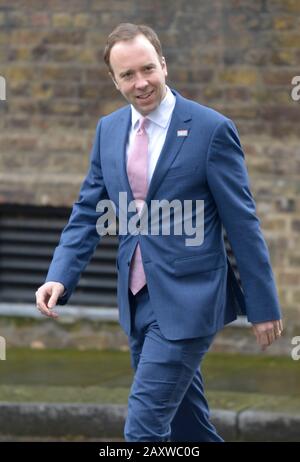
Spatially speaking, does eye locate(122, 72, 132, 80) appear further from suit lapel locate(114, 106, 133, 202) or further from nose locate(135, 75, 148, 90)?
suit lapel locate(114, 106, 133, 202)

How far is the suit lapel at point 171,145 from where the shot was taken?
5.62m

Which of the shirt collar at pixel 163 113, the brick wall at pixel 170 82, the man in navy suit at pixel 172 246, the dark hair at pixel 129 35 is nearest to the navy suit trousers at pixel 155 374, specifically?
the man in navy suit at pixel 172 246

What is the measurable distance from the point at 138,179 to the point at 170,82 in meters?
4.51

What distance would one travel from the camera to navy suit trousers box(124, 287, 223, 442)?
18.0 ft

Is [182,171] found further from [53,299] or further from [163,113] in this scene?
[53,299]

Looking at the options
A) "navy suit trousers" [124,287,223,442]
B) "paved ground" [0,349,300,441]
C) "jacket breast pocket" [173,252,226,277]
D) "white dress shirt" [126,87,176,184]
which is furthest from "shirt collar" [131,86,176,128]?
"paved ground" [0,349,300,441]

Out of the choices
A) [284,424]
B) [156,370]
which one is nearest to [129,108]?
[156,370]

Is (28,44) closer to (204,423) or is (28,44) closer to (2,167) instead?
(2,167)

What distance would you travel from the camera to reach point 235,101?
32.9ft

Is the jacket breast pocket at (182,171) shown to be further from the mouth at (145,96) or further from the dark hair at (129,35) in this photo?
the dark hair at (129,35)

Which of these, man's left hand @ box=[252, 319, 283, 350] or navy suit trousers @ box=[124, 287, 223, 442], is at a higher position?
man's left hand @ box=[252, 319, 283, 350]

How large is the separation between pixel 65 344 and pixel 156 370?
4.95m

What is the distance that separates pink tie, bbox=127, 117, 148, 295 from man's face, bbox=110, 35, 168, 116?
0.53 feet

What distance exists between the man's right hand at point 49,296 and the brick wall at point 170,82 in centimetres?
447
